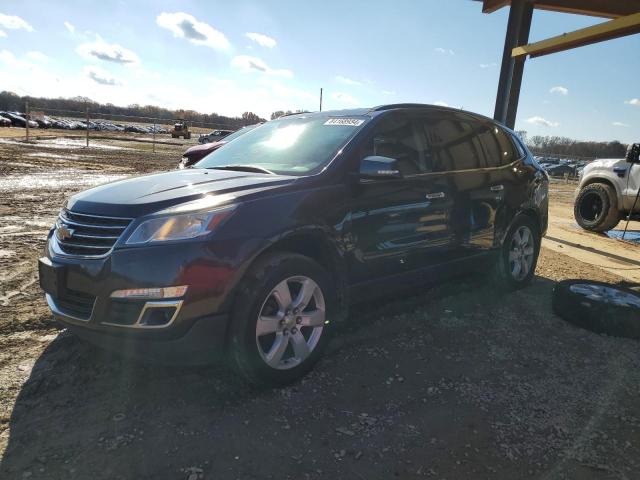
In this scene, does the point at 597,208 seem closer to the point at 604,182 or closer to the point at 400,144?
the point at 604,182

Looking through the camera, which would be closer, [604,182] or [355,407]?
[355,407]

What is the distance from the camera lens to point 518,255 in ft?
17.1

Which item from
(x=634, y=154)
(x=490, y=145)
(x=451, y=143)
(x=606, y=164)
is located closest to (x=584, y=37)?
(x=634, y=154)

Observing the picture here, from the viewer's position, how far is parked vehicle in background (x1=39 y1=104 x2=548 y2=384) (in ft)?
8.32

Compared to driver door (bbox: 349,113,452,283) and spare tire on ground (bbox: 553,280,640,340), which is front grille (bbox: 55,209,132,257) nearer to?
driver door (bbox: 349,113,452,283)

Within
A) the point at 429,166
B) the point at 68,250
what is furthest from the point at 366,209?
the point at 68,250

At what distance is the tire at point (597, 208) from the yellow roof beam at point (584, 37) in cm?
323

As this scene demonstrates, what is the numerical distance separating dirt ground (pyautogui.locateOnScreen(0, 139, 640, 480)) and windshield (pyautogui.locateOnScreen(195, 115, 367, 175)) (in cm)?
140

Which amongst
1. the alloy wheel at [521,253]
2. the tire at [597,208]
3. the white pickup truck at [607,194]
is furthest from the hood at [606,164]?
the alloy wheel at [521,253]

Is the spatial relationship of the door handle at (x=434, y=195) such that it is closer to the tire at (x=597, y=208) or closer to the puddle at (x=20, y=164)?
the tire at (x=597, y=208)

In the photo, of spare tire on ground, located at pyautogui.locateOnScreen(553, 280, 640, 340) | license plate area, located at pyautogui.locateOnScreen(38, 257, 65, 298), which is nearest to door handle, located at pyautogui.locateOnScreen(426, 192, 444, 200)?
spare tire on ground, located at pyautogui.locateOnScreen(553, 280, 640, 340)

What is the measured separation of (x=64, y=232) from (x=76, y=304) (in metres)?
0.46

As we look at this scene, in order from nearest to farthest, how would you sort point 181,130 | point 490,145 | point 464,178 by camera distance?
point 464,178 → point 490,145 → point 181,130

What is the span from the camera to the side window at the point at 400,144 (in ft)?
12.0
